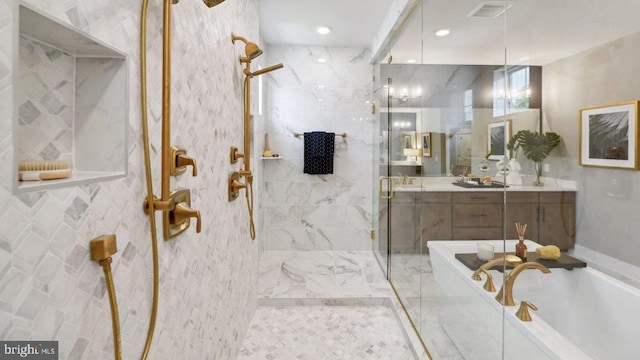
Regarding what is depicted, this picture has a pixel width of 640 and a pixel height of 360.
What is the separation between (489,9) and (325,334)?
215cm

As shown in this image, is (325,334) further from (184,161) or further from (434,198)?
(184,161)

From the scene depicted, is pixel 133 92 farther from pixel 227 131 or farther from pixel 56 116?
pixel 227 131

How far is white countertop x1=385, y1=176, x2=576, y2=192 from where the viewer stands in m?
0.97

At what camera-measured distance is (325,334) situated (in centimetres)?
229

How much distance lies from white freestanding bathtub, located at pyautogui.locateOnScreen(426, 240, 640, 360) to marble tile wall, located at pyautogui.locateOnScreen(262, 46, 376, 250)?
227 cm

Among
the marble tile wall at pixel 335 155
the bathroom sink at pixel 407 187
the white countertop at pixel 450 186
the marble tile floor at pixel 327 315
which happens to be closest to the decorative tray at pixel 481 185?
the white countertop at pixel 450 186

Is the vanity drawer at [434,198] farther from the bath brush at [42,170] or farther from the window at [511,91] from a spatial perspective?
the bath brush at [42,170]

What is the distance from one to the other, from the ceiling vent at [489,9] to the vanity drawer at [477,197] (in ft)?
2.29

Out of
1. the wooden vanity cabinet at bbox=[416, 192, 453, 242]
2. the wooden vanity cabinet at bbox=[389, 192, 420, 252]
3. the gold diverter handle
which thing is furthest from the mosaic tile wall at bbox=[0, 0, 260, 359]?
the gold diverter handle

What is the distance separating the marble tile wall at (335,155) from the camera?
380 centimetres

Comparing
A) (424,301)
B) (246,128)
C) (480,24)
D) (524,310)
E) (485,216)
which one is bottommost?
(424,301)

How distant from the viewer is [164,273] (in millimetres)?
1039

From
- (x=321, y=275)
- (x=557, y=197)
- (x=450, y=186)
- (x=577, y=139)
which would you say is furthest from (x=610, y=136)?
(x=321, y=275)

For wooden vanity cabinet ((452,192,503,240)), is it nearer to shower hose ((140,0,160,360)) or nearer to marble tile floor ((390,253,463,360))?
marble tile floor ((390,253,463,360))
